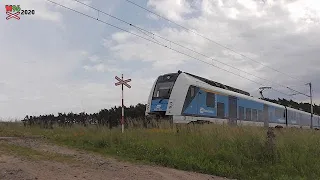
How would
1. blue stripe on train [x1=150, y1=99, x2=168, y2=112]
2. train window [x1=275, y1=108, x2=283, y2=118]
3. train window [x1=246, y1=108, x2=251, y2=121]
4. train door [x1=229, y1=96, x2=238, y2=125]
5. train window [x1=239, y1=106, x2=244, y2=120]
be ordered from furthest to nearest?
train window [x1=275, y1=108, x2=283, y2=118]
train window [x1=246, y1=108, x2=251, y2=121]
train window [x1=239, y1=106, x2=244, y2=120]
train door [x1=229, y1=96, x2=238, y2=125]
blue stripe on train [x1=150, y1=99, x2=168, y2=112]

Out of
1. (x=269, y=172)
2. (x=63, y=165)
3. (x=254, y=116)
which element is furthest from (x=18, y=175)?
(x=254, y=116)

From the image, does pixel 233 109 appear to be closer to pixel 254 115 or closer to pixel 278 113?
pixel 254 115

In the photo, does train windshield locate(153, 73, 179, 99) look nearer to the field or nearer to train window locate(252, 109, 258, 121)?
the field

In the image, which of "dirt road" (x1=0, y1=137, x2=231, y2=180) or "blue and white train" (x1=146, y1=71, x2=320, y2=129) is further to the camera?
"blue and white train" (x1=146, y1=71, x2=320, y2=129)

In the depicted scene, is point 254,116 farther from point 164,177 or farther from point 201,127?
point 164,177

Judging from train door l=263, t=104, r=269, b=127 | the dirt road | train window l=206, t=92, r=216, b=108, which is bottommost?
the dirt road

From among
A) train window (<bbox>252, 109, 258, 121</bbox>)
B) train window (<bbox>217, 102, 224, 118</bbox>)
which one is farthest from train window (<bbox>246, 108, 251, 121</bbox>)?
train window (<bbox>217, 102, 224, 118</bbox>)

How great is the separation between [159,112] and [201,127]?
568 centimetres

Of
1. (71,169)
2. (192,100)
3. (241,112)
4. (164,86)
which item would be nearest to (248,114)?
(241,112)

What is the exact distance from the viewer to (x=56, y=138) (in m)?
15.8

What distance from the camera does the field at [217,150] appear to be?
10.2 m

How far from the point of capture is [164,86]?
20.4 m

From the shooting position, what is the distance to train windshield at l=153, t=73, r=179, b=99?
20.0 metres

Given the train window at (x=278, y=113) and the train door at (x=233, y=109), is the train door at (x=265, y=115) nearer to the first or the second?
the train window at (x=278, y=113)
